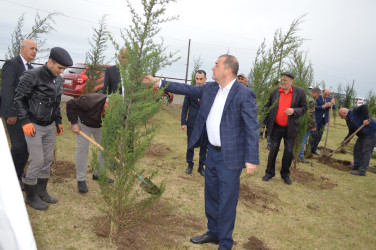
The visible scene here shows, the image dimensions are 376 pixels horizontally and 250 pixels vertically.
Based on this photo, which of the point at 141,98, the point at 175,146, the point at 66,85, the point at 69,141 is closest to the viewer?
the point at 141,98

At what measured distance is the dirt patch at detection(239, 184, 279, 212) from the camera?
4699 mm

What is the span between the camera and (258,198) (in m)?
5.02

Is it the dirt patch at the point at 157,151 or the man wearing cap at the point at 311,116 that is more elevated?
the man wearing cap at the point at 311,116

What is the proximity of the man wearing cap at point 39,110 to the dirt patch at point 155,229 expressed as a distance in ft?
3.40

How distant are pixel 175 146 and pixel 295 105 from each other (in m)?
4.02

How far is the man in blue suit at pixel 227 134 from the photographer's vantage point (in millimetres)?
2906

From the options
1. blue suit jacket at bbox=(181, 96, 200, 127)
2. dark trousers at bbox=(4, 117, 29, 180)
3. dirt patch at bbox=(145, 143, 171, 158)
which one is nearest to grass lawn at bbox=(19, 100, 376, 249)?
dirt patch at bbox=(145, 143, 171, 158)

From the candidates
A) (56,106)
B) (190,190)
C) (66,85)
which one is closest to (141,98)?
(56,106)

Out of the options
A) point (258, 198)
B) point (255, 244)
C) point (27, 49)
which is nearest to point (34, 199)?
point (27, 49)

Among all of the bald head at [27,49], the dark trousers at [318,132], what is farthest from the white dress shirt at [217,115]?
the dark trousers at [318,132]

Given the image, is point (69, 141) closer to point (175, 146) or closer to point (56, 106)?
point (175, 146)

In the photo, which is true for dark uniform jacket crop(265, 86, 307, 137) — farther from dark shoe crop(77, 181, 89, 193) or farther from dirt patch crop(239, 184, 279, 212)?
dark shoe crop(77, 181, 89, 193)

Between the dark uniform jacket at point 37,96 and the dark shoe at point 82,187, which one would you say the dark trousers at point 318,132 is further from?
the dark uniform jacket at point 37,96

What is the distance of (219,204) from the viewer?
3318 mm
